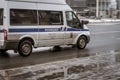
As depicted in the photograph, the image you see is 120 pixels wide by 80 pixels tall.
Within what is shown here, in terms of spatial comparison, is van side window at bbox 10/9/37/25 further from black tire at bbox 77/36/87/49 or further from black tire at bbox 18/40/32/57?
black tire at bbox 77/36/87/49

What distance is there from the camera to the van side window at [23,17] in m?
14.8

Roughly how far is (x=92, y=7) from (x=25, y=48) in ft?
315

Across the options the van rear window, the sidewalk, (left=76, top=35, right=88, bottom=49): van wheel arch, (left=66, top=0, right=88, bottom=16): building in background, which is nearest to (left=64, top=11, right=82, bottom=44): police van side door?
(left=76, top=35, right=88, bottom=49): van wheel arch

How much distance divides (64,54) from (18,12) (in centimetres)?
261

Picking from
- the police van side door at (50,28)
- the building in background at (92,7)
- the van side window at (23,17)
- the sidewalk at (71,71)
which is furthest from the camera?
the building in background at (92,7)

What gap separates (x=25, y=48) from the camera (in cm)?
1517

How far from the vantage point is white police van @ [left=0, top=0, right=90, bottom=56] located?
1453 cm

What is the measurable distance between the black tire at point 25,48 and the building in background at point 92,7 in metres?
87.2

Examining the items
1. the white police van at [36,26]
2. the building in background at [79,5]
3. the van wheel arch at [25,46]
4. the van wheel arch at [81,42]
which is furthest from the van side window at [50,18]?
the building in background at [79,5]

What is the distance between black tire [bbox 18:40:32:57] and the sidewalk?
2.09 meters

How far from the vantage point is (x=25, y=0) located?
15398mm

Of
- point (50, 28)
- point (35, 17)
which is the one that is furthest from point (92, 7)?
point (35, 17)

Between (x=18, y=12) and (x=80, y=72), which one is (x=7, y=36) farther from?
(x=80, y=72)

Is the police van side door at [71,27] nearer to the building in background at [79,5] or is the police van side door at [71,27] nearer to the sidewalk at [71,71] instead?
the sidewalk at [71,71]
